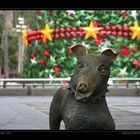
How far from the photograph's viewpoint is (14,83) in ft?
77.0

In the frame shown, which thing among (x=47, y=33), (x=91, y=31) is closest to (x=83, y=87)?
(x=91, y=31)

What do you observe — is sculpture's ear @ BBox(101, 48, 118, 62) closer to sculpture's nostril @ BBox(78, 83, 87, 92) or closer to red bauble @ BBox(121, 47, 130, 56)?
sculpture's nostril @ BBox(78, 83, 87, 92)

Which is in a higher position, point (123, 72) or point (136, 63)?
point (136, 63)

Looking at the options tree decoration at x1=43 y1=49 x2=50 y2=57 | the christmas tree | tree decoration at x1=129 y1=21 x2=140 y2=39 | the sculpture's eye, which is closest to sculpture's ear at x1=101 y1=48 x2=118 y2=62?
the sculpture's eye

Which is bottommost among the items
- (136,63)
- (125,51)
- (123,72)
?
(123,72)

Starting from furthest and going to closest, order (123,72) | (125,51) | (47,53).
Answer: (123,72)
(125,51)
(47,53)

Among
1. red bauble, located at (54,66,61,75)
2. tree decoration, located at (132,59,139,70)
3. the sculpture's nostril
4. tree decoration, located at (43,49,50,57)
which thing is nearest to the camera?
the sculpture's nostril

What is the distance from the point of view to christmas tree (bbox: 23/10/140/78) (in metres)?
23.6

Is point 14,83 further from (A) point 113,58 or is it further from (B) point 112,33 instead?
(A) point 113,58

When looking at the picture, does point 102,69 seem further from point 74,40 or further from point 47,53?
point 47,53

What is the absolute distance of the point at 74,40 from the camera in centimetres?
2394

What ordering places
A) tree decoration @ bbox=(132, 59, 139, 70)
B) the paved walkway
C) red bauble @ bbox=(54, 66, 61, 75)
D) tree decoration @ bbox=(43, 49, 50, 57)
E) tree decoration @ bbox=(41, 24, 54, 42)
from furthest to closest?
tree decoration @ bbox=(132, 59, 139, 70), tree decoration @ bbox=(43, 49, 50, 57), red bauble @ bbox=(54, 66, 61, 75), tree decoration @ bbox=(41, 24, 54, 42), the paved walkway
